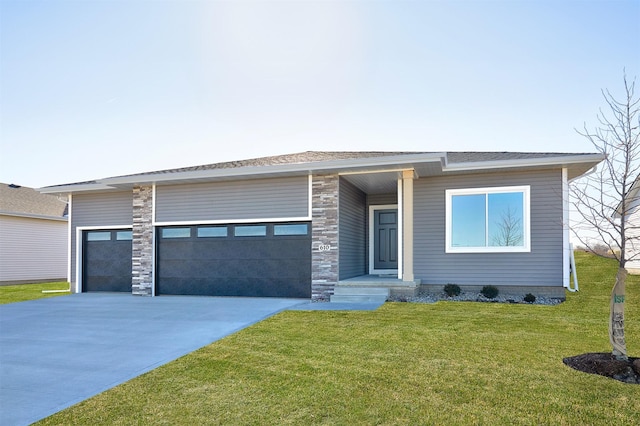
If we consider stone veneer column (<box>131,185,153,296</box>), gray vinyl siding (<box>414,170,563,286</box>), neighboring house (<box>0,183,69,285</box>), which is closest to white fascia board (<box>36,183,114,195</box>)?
stone veneer column (<box>131,185,153,296</box>)

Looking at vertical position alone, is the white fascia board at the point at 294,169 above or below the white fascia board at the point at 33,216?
above

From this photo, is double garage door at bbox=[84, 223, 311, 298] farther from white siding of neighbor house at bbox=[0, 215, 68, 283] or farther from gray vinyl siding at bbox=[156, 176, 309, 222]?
white siding of neighbor house at bbox=[0, 215, 68, 283]

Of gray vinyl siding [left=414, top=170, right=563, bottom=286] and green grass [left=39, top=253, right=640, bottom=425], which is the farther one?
gray vinyl siding [left=414, top=170, right=563, bottom=286]

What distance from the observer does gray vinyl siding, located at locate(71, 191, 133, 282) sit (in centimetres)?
1347

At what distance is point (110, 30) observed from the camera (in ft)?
36.2

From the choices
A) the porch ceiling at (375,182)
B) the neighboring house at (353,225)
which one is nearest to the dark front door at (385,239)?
the neighboring house at (353,225)

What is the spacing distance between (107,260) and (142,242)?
208 cm

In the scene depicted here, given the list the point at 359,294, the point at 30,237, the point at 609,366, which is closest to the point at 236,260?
the point at 359,294

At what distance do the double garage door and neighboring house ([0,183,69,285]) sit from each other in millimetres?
10109

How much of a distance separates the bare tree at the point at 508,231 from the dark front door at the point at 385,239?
3.24m

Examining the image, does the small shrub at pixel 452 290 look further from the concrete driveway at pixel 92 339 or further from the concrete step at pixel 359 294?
the concrete driveway at pixel 92 339

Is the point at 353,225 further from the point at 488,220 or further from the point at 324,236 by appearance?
the point at 488,220

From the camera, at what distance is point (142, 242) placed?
12516mm

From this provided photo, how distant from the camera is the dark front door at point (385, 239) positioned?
13.1 metres
